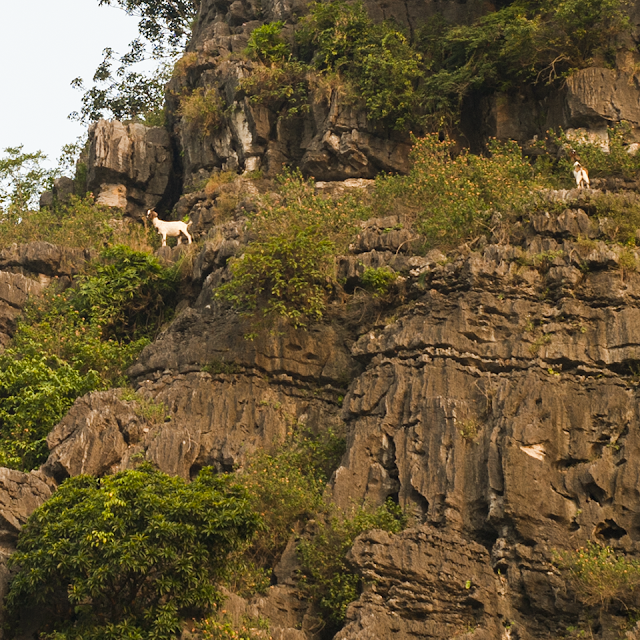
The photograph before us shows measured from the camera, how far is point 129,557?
17188 mm

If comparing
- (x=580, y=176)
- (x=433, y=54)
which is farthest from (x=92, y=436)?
(x=433, y=54)

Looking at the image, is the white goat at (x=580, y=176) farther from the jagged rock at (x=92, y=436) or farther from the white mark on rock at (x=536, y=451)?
the jagged rock at (x=92, y=436)

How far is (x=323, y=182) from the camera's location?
98.0ft

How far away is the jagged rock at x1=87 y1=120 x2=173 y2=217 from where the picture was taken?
34125 millimetres

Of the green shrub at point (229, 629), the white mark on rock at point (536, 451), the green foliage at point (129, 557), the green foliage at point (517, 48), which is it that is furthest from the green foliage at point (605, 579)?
A: the green foliage at point (517, 48)

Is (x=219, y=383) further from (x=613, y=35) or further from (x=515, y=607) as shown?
(x=613, y=35)

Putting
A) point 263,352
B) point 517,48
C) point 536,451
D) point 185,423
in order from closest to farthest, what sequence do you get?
point 536,451 < point 185,423 < point 263,352 < point 517,48

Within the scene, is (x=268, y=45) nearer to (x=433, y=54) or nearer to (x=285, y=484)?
(x=433, y=54)

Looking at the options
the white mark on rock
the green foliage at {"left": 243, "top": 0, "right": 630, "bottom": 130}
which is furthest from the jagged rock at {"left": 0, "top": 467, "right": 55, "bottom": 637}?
the green foliage at {"left": 243, "top": 0, "right": 630, "bottom": 130}

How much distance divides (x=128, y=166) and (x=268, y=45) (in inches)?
235

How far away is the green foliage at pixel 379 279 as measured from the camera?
23.1 m

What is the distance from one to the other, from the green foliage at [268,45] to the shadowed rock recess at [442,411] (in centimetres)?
695

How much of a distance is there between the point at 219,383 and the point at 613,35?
46.3 feet

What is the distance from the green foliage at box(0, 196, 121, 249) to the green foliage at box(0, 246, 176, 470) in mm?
2446
